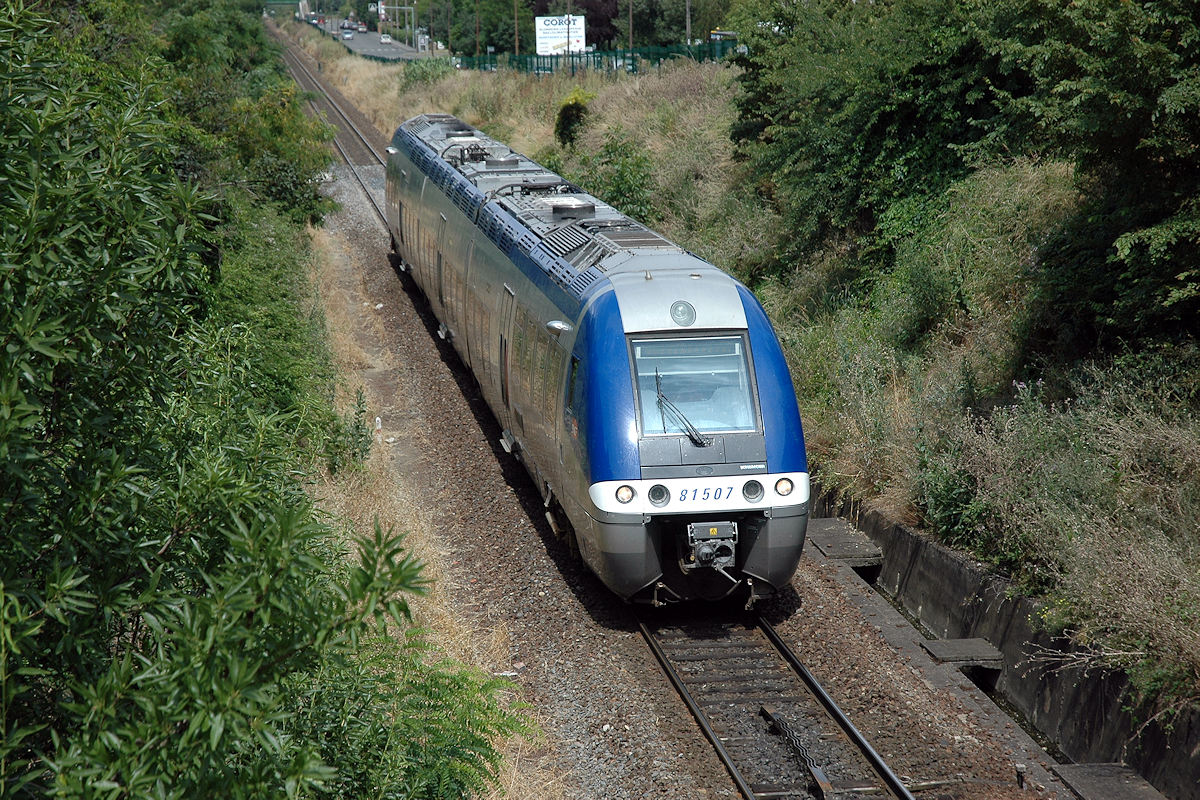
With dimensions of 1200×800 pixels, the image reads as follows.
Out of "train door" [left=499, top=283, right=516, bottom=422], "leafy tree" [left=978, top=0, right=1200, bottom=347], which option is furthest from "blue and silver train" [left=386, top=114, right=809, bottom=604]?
"leafy tree" [left=978, top=0, right=1200, bottom=347]

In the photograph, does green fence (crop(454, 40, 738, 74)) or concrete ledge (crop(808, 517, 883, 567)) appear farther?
green fence (crop(454, 40, 738, 74))

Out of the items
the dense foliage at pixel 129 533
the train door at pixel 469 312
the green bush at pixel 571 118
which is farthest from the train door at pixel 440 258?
the green bush at pixel 571 118

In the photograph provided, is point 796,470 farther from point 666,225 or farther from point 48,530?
point 666,225

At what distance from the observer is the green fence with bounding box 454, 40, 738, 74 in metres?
35.9

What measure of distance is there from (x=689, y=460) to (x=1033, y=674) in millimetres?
3310

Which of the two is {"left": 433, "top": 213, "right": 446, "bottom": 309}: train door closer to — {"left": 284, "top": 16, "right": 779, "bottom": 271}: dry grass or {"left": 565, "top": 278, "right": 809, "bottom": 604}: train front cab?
{"left": 284, "top": 16, "right": 779, "bottom": 271}: dry grass

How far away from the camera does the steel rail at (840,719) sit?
6.95 metres

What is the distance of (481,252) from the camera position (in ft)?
44.9

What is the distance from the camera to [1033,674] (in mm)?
8594

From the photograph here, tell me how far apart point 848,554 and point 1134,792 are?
419 cm

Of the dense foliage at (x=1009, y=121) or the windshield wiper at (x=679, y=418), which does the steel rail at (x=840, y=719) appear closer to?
the windshield wiper at (x=679, y=418)

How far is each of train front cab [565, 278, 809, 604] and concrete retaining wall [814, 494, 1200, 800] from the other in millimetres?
1893

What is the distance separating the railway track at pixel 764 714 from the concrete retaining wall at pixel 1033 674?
1792 mm

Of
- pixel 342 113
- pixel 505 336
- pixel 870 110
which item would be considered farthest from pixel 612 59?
pixel 505 336
